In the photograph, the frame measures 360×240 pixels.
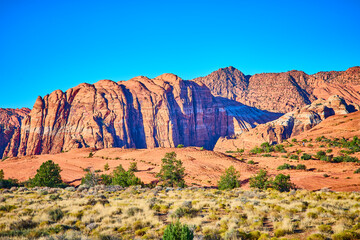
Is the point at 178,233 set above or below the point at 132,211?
above

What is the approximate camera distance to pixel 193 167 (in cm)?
5006

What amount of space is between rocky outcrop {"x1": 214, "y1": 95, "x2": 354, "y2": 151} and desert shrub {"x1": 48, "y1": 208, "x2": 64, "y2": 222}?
94403 millimetres

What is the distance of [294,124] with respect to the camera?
102 meters

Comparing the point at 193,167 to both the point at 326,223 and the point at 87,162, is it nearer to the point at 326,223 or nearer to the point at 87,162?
the point at 87,162

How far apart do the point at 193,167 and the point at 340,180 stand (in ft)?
83.8

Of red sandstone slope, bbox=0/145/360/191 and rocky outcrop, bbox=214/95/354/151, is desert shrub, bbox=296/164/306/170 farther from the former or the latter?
rocky outcrop, bbox=214/95/354/151

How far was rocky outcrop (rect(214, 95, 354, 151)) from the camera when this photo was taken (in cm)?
9850

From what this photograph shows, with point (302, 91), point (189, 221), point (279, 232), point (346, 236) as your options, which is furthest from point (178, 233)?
point (302, 91)

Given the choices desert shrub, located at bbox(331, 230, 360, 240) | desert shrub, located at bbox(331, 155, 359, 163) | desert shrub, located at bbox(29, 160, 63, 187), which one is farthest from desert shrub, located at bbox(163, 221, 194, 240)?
desert shrub, located at bbox(331, 155, 359, 163)

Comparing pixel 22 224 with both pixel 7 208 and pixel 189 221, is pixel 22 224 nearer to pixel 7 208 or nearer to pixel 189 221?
pixel 7 208

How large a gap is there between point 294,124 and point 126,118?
71.9 m

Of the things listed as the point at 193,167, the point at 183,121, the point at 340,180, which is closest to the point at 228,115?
the point at 183,121

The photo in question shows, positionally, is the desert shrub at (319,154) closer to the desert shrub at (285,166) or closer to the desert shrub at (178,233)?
the desert shrub at (285,166)

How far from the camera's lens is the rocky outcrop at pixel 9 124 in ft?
353
